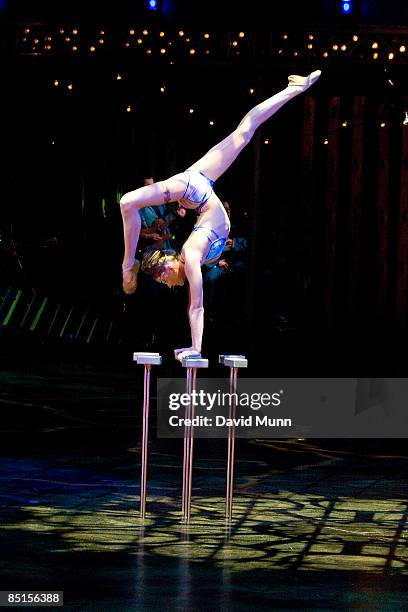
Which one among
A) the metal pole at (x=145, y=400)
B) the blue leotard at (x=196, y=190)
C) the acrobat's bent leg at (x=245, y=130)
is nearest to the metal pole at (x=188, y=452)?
the metal pole at (x=145, y=400)

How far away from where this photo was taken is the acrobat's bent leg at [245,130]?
5.16 meters

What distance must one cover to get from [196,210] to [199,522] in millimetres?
1532

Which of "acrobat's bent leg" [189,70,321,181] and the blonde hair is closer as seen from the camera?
"acrobat's bent leg" [189,70,321,181]

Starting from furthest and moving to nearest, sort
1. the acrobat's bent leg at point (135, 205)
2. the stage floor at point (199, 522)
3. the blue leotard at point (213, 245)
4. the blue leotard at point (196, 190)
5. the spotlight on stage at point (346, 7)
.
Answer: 1. the spotlight on stage at point (346, 7)
2. the blue leotard at point (213, 245)
3. the blue leotard at point (196, 190)
4. the acrobat's bent leg at point (135, 205)
5. the stage floor at point (199, 522)

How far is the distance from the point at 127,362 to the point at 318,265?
2.45 metres

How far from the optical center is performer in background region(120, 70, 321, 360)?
16.8ft

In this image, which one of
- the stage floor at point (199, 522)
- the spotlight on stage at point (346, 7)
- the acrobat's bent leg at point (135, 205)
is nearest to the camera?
the stage floor at point (199, 522)

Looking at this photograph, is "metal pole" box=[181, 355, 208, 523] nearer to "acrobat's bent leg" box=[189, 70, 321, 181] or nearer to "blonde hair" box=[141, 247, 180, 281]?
"blonde hair" box=[141, 247, 180, 281]

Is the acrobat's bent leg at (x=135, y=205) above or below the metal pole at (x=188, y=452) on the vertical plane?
above

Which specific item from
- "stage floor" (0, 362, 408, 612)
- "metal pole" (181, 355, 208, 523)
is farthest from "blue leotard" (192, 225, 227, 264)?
"stage floor" (0, 362, 408, 612)

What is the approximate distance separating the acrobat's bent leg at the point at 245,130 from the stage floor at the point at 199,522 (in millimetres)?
1739

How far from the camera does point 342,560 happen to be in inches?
187

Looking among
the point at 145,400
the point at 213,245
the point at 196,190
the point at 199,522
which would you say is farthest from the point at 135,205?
the point at 199,522

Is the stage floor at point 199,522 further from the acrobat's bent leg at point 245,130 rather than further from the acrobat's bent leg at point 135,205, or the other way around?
the acrobat's bent leg at point 245,130
